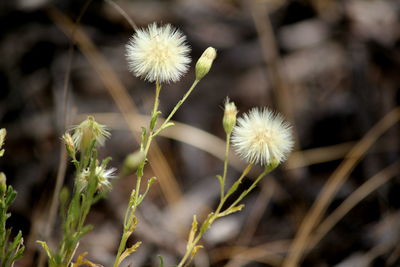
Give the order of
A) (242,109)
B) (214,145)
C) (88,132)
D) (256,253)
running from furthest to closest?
1. (242,109)
2. (214,145)
3. (256,253)
4. (88,132)

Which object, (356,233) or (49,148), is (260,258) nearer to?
(356,233)

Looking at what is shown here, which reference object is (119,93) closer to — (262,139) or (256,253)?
(256,253)

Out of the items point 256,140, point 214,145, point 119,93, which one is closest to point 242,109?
point 214,145

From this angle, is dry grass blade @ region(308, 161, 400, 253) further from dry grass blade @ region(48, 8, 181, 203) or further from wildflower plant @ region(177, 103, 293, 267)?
wildflower plant @ region(177, 103, 293, 267)

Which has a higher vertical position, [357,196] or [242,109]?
[242,109]

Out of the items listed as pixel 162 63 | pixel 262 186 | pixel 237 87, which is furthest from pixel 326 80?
pixel 162 63

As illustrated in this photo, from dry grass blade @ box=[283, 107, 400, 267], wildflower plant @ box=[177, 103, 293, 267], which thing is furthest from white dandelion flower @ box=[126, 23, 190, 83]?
dry grass blade @ box=[283, 107, 400, 267]
